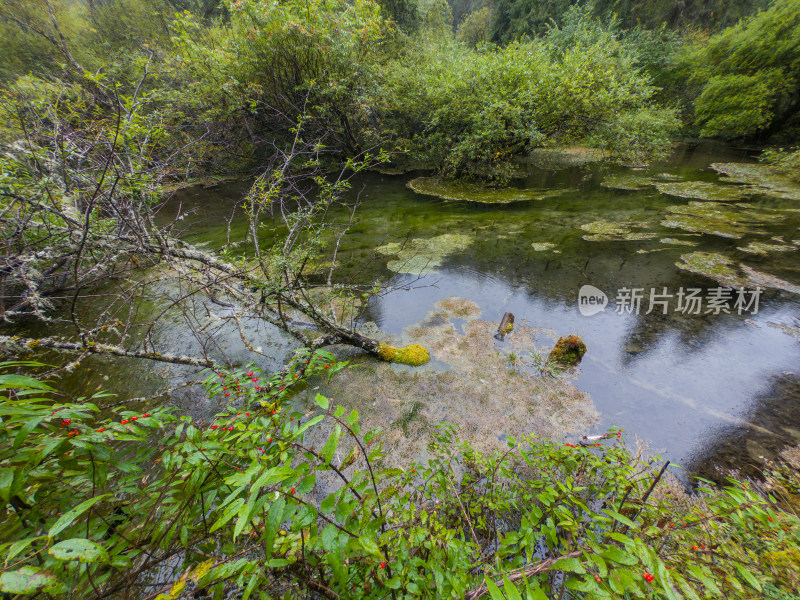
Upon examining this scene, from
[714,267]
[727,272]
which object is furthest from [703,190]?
[727,272]

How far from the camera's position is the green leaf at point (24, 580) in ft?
2.14

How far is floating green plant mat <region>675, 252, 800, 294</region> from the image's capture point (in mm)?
4922

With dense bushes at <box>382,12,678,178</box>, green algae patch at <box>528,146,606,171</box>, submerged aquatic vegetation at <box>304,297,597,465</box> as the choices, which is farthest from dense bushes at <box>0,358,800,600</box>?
green algae patch at <box>528,146,606,171</box>

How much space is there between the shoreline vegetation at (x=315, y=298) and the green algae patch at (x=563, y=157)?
0.29m

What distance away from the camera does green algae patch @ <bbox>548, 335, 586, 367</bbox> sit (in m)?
3.67

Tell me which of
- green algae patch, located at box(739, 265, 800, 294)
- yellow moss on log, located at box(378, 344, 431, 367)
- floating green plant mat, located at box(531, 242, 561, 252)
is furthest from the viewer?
floating green plant mat, located at box(531, 242, 561, 252)

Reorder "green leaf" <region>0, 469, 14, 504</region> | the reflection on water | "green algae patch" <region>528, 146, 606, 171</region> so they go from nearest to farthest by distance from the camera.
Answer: "green leaf" <region>0, 469, 14, 504</region>
the reflection on water
"green algae patch" <region>528, 146, 606, 171</region>

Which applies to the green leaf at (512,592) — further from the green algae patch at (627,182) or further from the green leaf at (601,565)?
the green algae patch at (627,182)

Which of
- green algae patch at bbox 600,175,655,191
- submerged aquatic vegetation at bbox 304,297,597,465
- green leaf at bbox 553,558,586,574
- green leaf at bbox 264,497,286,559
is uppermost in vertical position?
green algae patch at bbox 600,175,655,191

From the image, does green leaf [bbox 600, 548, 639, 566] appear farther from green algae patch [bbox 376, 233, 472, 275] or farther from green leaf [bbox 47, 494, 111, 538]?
green algae patch [bbox 376, 233, 472, 275]

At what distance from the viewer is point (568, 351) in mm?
3705

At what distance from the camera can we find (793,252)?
5781 mm

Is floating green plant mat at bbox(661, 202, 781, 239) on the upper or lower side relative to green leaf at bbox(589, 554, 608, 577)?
lower

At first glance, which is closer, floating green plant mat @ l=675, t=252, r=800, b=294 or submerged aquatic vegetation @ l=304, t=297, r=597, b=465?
submerged aquatic vegetation @ l=304, t=297, r=597, b=465
